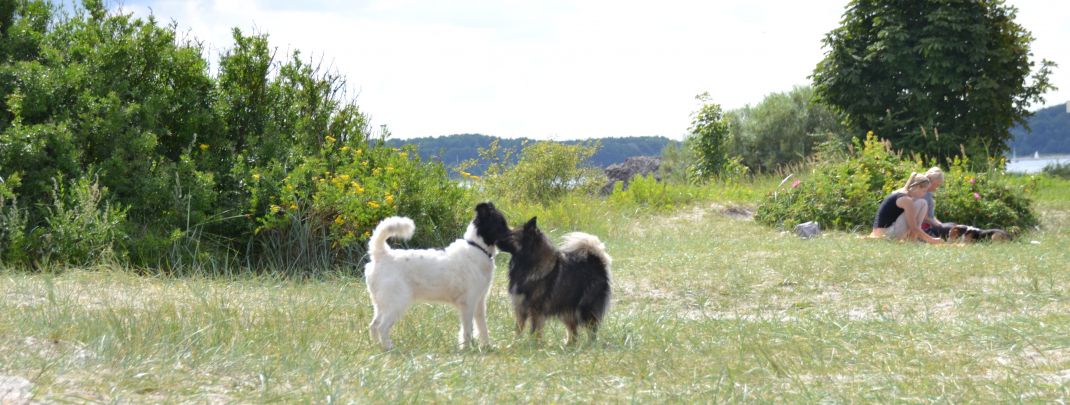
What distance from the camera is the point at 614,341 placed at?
606cm

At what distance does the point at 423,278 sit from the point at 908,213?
8876mm

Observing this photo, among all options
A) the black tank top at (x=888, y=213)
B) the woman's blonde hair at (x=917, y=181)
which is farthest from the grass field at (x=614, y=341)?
the black tank top at (x=888, y=213)

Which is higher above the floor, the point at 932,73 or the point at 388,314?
the point at 932,73

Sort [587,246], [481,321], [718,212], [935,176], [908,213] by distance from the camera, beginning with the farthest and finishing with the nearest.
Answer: [718,212], [935,176], [908,213], [587,246], [481,321]

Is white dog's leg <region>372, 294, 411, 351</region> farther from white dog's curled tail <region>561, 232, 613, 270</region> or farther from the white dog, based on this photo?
white dog's curled tail <region>561, 232, 613, 270</region>

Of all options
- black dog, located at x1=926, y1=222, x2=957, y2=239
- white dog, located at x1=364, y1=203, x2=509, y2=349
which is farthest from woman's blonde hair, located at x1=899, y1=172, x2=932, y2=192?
white dog, located at x1=364, y1=203, x2=509, y2=349

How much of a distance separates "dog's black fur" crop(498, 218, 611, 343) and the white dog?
0.16 metres

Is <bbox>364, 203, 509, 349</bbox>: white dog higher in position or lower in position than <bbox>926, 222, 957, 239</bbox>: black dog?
higher

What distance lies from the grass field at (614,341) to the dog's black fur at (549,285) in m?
0.24

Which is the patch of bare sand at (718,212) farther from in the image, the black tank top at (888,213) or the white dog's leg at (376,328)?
the white dog's leg at (376,328)

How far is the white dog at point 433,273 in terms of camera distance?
18.4 feet

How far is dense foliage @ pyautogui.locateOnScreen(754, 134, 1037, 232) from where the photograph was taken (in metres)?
14.3

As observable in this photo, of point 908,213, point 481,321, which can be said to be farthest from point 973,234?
point 481,321

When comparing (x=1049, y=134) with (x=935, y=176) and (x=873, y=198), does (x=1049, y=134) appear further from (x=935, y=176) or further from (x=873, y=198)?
(x=935, y=176)
